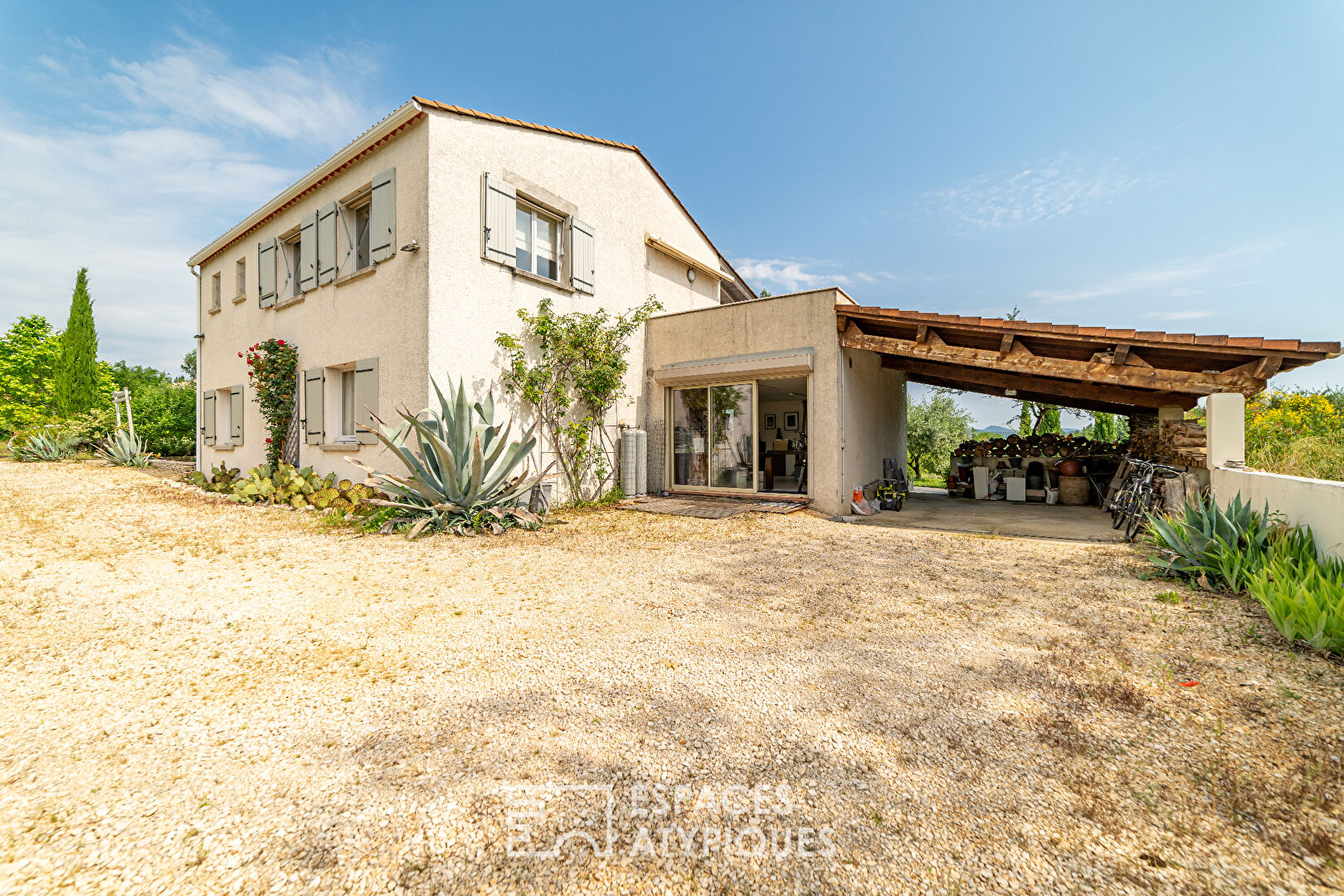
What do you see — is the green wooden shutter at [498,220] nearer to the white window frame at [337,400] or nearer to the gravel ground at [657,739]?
the white window frame at [337,400]

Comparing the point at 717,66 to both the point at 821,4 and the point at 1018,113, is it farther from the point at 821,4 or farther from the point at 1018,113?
the point at 1018,113

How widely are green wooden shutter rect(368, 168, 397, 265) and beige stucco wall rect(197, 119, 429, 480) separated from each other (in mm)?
97

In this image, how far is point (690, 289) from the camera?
12.1 metres

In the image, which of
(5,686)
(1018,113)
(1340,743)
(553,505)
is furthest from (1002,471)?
(5,686)

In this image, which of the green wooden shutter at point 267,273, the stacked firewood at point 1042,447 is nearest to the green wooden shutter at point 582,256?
the green wooden shutter at point 267,273

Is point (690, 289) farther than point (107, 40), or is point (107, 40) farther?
point (690, 289)

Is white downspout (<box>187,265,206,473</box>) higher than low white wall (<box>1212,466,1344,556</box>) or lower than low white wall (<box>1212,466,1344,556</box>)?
higher

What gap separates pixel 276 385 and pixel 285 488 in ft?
7.09

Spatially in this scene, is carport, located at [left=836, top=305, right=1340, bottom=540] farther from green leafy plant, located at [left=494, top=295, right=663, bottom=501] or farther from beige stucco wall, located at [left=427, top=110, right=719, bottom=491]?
beige stucco wall, located at [left=427, top=110, right=719, bottom=491]

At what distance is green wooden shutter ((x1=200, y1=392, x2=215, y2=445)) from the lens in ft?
37.8

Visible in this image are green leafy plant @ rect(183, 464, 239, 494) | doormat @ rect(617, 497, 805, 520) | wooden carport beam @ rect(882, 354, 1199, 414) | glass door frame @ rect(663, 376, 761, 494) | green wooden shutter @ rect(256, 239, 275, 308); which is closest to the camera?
wooden carport beam @ rect(882, 354, 1199, 414)

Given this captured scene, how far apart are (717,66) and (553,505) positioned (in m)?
9.98

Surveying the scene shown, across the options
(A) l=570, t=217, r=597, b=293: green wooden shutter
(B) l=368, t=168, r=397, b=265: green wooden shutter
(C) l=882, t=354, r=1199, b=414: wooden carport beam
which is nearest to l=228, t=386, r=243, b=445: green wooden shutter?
(B) l=368, t=168, r=397, b=265: green wooden shutter

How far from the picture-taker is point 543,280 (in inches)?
326
